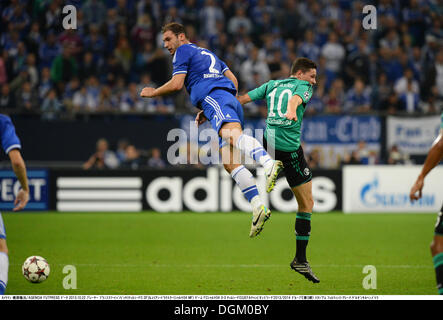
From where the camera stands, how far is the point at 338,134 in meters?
18.9

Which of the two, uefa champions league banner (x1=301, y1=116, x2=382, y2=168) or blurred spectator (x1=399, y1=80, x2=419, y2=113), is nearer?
uefa champions league banner (x1=301, y1=116, x2=382, y2=168)

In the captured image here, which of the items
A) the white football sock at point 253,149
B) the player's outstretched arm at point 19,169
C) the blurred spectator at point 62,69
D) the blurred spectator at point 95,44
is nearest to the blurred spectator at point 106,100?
the blurred spectator at point 62,69

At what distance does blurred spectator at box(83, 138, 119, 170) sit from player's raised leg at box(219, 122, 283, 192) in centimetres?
1021

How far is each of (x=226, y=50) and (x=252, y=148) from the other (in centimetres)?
1299

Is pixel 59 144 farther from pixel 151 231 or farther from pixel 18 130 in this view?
pixel 151 231

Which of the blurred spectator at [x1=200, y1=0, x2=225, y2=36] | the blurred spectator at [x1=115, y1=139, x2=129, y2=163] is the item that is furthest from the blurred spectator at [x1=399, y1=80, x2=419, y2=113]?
the blurred spectator at [x1=115, y1=139, x2=129, y2=163]

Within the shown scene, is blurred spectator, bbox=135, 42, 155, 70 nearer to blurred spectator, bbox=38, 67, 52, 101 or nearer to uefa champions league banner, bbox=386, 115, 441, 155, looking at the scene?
blurred spectator, bbox=38, 67, 52, 101

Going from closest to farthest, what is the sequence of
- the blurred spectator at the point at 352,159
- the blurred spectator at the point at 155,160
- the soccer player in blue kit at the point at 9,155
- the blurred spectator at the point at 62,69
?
the soccer player in blue kit at the point at 9,155
the blurred spectator at the point at 155,160
the blurred spectator at the point at 352,159
the blurred spectator at the point at 62,69

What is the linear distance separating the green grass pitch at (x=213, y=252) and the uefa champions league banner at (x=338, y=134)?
7.25 feet

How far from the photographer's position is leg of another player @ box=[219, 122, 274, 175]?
7.66 metres

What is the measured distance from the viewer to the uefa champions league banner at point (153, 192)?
17500 millimetres

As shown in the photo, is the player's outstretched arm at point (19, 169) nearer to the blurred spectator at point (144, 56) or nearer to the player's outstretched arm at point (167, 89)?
the player's outstretched arm at point (167, 89)

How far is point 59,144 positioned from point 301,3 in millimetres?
8573

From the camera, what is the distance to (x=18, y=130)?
59.6 feet
